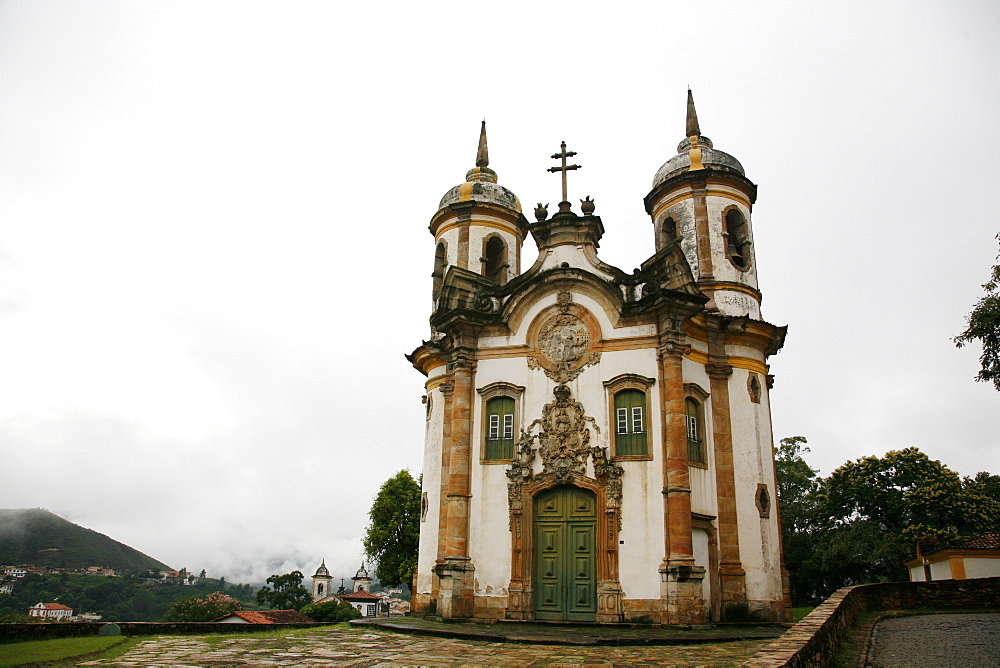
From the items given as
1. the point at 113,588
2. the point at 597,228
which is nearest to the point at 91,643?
the point at 597,228

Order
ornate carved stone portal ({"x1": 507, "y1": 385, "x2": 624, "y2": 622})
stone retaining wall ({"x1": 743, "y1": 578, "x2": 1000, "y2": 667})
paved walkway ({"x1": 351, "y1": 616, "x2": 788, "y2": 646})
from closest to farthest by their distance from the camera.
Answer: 1. stone retaining wall ({"x1": 743, "y1": 578, "x2": 1000, "y2": 667})
2. paved walkway ({"x1": 351, "y1": 616, "x2": 788, "y2": 646})
3. ornate carved stone portal ({"x1": 507, "y1": 385, "x2": 624, "y2": 622})

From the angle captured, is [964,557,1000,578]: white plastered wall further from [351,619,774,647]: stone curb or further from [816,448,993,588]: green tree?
[351,619,774,647]: stone curb

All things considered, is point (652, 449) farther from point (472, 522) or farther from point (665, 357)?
point (472, 522)

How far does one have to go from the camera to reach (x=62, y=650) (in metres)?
8.02

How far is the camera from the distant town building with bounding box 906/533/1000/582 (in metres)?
25.3

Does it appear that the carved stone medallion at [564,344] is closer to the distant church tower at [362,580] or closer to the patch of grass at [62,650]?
the patch of grass at [62,650]

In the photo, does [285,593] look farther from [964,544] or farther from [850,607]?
[850,607]

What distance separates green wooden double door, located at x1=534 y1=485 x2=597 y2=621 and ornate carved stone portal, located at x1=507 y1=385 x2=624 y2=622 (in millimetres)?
194

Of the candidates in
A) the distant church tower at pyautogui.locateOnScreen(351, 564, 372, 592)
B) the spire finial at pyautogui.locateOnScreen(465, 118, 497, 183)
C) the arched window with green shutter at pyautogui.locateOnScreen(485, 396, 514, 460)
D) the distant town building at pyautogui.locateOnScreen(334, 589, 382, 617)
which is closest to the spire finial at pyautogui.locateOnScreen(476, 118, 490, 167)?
the spire finial at pyautogui.locateOnScreen(465, 118, 497, 183)

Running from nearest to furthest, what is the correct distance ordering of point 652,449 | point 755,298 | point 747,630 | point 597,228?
point 747,630
point 652,449
point 597,228
point 755,298

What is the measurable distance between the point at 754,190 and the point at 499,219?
7933mm

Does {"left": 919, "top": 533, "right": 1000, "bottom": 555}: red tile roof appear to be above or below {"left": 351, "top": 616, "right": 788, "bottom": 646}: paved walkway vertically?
above

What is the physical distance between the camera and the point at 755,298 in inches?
819

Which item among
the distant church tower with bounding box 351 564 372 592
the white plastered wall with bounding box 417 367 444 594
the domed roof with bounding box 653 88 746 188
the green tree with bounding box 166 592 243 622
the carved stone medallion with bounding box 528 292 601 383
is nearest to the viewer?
the carved stone medallion with bounding box 528 292 601 383
